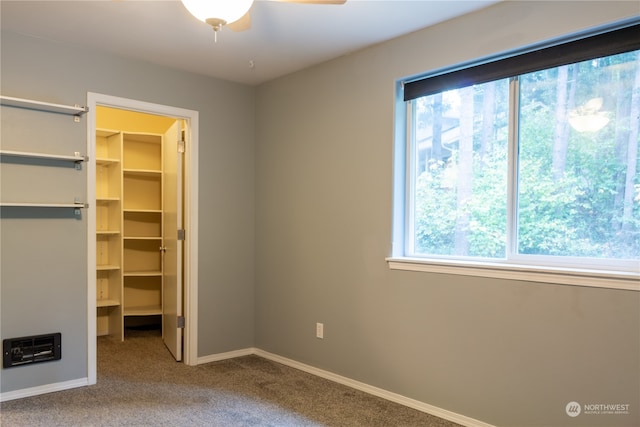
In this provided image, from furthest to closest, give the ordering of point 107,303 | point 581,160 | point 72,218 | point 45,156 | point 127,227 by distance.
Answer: point 127,227, point 107,303, point 72,218, point 45,156, point 581,160

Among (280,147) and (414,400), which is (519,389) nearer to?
(414,400)

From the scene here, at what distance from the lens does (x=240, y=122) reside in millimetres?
4008

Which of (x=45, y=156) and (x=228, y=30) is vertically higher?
(x=228, y=30)

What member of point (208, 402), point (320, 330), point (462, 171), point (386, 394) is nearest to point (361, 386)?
point (386, 394)

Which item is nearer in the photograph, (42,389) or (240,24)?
(240,24)

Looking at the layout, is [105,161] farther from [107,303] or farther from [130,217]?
[107,303]

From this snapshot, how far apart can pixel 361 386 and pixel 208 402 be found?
3.37 ft

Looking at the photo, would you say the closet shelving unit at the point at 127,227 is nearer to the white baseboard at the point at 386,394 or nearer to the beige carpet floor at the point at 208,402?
the beige carpet floor at the point at 208,402

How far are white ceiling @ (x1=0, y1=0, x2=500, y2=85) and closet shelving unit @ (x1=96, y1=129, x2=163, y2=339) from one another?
170 cm

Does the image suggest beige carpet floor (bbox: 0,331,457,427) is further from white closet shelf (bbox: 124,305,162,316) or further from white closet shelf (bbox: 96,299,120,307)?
white closet shelf (bbox: 124,305,162,316)

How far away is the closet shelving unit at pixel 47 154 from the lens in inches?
110
